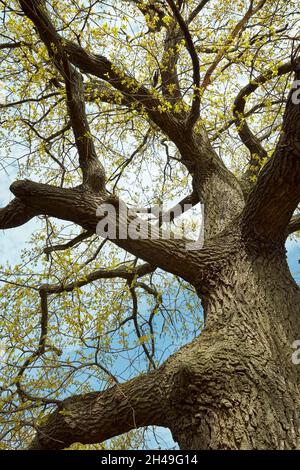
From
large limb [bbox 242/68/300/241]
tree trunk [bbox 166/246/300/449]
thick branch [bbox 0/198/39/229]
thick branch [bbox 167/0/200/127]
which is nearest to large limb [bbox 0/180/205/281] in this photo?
thick branch [bbox 0/198/39/229]

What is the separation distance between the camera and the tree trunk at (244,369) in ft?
8.48

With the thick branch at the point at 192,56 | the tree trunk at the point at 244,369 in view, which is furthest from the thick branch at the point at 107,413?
the thick branch at the point at 192,56

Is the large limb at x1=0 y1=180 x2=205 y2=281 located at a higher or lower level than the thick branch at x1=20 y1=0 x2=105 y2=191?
lower

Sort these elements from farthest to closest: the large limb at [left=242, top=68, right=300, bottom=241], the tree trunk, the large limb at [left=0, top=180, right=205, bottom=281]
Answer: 1. the large limb at [left=0, top=180, right=205, bottom=281]
2. the large limb at [left=242, top=68, right=300, bottom=241]
3. the tree trunk

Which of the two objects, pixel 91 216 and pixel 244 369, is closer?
pixel 244 369

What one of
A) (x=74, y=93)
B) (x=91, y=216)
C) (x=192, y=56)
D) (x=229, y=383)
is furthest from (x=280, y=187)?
(x=74, y=93)

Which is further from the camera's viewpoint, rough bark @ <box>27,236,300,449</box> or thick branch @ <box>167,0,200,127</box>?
thick branch @ <box>167,0,200,127</box>

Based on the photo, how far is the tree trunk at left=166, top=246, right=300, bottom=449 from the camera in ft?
8.48

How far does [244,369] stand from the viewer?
9.42 feet

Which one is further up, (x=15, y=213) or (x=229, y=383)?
(x=15, y=213)

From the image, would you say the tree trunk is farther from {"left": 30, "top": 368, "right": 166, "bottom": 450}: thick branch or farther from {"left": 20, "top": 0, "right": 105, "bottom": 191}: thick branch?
{"left": 20, "top": 0, "right": 105, "bottom": 191}: thick branch

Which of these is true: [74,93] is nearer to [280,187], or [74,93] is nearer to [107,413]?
[280,187]
